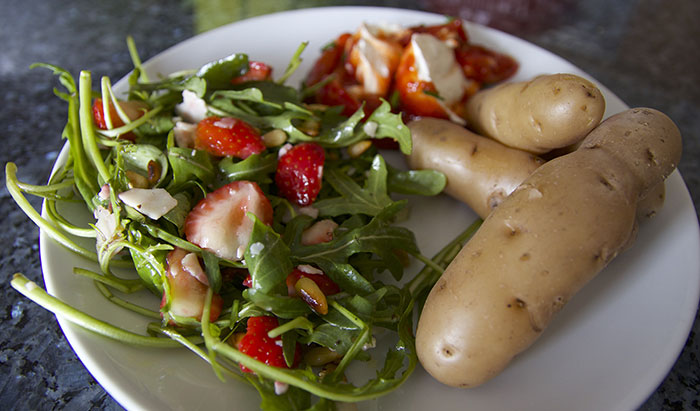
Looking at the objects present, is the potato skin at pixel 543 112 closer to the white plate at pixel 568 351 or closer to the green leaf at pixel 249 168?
the white plate at pixel 568 351

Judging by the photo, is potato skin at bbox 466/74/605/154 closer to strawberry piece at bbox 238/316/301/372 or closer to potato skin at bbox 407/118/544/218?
potato skin at bbox 407/118/544/218

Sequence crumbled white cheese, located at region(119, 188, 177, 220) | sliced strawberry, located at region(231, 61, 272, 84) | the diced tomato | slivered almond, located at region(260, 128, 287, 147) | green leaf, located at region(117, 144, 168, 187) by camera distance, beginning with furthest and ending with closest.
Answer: the diced tomato < sliced strawberry, located at region(231, 61, 272, 84) < slivered almond, located at region(260, 128, 287, 147) < green leaf, located at region(117, 144, 168, 187) < crumbled white cheese, located at region(119, 188, 177, 220)

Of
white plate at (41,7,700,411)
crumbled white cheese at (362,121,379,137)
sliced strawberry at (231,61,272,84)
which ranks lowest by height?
white plate at (41,7,700,411)

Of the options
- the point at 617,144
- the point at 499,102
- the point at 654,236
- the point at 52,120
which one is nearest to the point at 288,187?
the point at 499,102

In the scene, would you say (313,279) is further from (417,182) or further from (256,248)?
(417,182)

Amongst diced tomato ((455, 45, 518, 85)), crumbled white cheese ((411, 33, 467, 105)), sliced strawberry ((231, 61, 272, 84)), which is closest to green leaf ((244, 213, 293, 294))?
sliced strawberry ((231, 61, 272, 84))

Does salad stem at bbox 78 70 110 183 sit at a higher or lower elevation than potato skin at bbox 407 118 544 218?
higher

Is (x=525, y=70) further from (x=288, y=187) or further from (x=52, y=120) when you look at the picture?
(x=52, y=120)
